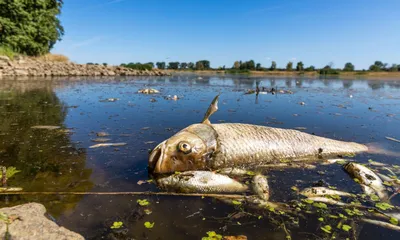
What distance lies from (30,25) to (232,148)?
36445 millimetres

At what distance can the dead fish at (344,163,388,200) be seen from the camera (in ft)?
13.2

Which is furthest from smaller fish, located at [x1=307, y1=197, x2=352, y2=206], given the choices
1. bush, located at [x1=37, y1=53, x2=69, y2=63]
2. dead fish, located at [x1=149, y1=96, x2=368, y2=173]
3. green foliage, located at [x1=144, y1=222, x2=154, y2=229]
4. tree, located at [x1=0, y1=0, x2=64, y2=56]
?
bush, located at [x1=37, y1=53, x2=69, y2=63]

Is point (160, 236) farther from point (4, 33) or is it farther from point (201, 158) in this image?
point (4, 33)

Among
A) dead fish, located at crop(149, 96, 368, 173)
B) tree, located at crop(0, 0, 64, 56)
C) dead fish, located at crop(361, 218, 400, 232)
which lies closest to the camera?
dead fish, located at crop(361, 218, 400, 232)

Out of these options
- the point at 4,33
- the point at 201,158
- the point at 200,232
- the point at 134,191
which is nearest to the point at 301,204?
the point at 200,232

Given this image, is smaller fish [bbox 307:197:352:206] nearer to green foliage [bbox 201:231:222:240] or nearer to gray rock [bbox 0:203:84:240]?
green foliage [bbox 201:231:222:240]

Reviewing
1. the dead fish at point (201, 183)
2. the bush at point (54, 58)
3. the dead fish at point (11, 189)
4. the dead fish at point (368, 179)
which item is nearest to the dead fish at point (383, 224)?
the dead fish at point (368, 179)

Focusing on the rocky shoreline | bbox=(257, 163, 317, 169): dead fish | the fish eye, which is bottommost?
bbox=(257, 163, 317, 169): dead fish

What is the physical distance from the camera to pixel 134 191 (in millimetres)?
3842

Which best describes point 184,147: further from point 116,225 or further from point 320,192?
point 320,192

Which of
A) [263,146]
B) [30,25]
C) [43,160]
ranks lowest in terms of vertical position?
[43,160]

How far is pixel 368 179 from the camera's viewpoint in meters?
4.32

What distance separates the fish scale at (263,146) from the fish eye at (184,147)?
63cm

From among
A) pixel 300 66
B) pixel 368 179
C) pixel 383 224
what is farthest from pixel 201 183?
pixel 300 66
